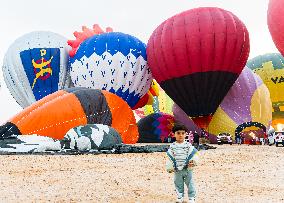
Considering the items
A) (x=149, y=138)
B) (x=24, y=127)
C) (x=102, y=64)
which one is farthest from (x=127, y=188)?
(x=149, y=138)

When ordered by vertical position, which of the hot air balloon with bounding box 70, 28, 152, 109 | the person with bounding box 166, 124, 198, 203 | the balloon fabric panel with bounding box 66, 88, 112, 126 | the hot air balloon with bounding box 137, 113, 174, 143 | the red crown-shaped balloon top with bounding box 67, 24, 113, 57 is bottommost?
the hot air balloon with bounding box 137, 113, 174, 143

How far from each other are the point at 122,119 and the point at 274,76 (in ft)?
42.1

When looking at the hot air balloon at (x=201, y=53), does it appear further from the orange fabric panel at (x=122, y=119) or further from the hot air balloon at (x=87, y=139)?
the hot air balloon at (x=87, y=139)

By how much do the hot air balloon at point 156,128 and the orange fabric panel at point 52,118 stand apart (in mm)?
7677

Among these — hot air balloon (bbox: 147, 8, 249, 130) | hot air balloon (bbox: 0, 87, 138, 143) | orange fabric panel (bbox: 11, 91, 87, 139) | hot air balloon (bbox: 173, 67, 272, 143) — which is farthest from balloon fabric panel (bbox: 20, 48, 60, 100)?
hot air balloon (bbox: 173, 67, 272, 143)

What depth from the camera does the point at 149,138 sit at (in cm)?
2045

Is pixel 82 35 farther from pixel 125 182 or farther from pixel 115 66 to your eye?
pixel 125 182

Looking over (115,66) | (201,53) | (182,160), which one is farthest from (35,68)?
(182,160)

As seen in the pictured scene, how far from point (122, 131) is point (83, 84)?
4933mm

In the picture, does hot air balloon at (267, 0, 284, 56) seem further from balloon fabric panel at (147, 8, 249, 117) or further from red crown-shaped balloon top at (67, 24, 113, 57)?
red crown-shaped balloon top at (67, 24, 113, 57)

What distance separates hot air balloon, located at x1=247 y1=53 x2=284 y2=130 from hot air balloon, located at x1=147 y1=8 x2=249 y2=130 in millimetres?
7965

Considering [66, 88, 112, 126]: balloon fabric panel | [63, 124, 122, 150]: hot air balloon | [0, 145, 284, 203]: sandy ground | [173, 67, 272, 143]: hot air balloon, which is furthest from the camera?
[173, 67, 272, 143]: hot air balloon

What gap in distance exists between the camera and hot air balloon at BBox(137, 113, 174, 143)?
2019cm

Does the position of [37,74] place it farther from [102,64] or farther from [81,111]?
[81,111]
